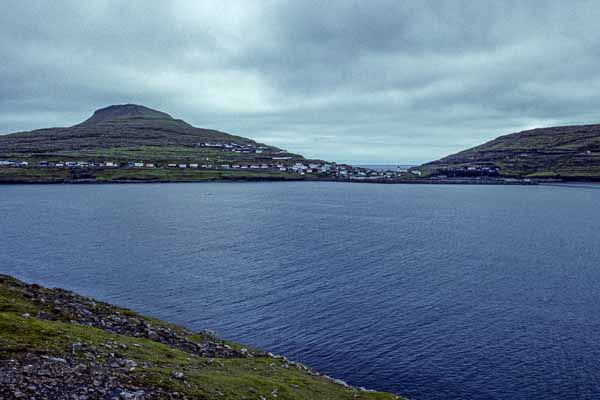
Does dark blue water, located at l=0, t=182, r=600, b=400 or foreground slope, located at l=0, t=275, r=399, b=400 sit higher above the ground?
foreground slope, located at l=0, t=275, r=399, b=400

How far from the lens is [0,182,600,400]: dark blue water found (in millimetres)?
41969

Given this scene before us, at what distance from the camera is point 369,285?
220 feet

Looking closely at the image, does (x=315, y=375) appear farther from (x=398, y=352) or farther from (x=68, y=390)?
(x=68, y=390)

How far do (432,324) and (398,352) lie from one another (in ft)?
30.2

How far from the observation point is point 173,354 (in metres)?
29.4

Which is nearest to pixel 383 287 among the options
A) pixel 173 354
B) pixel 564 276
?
pixel 564 276

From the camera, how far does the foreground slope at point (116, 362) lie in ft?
65.4

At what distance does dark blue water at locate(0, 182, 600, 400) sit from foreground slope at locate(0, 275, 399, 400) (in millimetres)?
10055

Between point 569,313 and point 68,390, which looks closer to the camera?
point 68,390

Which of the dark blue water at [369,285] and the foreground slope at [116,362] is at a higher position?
the foreground slope at [116,362]

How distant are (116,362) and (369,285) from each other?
47429mm

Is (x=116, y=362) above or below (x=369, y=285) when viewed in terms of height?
above

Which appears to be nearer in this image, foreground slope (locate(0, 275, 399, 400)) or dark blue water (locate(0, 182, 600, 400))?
foreground slope (locate(0, 275, 399, 400))

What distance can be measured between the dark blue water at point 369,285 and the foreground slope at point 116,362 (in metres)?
10.1
